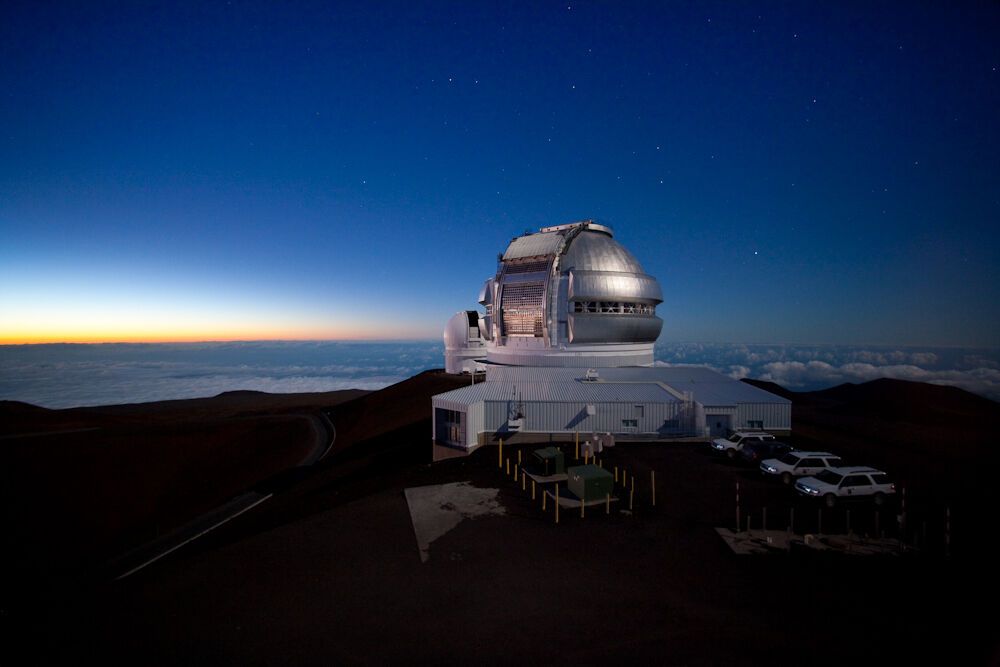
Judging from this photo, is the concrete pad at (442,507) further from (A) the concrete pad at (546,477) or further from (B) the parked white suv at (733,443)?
(B) the parked white suv at (733,443)

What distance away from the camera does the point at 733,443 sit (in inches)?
832

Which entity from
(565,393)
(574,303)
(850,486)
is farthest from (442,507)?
(574,303)

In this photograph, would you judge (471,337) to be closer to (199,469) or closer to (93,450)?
(199,469)

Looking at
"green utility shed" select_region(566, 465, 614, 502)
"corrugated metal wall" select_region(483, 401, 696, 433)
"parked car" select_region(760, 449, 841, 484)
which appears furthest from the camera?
"corrugated metal wall" select_region(483, 401, 696, 433)

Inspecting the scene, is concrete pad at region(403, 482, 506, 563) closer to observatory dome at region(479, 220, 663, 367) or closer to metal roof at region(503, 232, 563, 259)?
observatory dome at region(479, 220, 663, 367)

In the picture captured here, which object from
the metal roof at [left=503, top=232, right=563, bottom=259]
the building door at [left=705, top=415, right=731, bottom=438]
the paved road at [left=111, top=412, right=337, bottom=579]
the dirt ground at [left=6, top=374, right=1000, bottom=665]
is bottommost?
the paved road at [left=111, top=412, right=337, bottom=579]

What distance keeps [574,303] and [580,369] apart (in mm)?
4751

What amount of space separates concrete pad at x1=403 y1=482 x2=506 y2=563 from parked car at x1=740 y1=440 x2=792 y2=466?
36.3 ft

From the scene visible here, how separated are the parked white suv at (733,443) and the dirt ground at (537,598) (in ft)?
16.9

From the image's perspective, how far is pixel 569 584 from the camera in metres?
10.7

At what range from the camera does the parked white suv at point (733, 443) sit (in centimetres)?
2094

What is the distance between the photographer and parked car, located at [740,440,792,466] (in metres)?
19.9

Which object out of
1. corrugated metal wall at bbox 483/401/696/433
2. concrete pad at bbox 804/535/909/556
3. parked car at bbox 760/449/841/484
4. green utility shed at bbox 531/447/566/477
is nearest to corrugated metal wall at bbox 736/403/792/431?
corrugated metal wall at bbox 483/401/696/433

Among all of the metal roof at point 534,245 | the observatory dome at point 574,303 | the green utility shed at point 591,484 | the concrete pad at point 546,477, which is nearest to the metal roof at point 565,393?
the concrete pad at point 546,477
